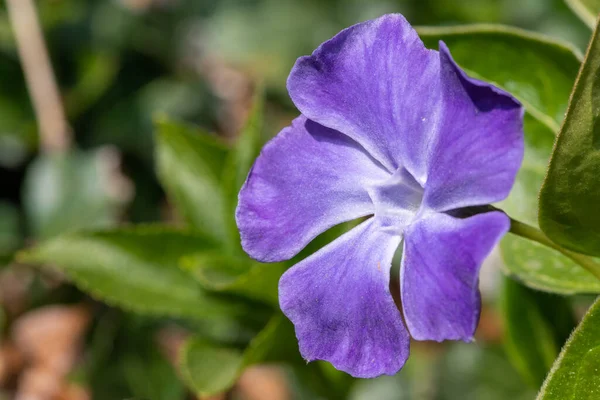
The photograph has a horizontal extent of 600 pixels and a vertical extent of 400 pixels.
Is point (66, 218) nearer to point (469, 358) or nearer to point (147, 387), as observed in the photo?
point (147, 387)

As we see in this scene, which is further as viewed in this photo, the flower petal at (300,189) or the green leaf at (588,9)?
the green leaf at (588,9)

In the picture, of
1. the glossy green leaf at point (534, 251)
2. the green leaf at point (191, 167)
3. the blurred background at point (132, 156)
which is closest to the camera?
the glossy green leaf at point (534, 251)

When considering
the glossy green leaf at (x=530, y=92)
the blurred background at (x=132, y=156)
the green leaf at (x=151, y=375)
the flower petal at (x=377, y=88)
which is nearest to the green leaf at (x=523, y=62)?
the glossy green leaf at (x=530, y=92)

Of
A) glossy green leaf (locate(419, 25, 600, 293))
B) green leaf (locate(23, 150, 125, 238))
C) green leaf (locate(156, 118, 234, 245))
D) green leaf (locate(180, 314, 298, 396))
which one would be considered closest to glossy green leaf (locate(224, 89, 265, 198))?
Result: green leaf (locate(156, 118, 234, 245))

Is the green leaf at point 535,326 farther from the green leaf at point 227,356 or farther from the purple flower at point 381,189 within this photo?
the purple flower at point 381,189

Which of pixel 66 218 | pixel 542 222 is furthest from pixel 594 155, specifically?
pixel 66 218
